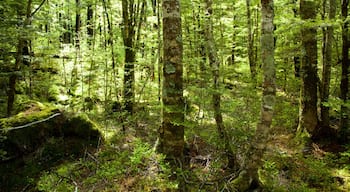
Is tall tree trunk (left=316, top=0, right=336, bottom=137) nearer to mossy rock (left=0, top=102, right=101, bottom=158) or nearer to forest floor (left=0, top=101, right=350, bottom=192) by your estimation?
forest floor (left=0, top=101, right=350, bottom=192)

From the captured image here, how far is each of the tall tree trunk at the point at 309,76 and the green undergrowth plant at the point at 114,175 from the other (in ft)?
16.2

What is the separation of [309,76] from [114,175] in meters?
6.15

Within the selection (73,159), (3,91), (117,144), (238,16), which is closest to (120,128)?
(117,144)

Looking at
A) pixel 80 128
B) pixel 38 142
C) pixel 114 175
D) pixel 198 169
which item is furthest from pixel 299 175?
pixel 38 142

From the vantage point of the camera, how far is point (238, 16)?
50.4ft

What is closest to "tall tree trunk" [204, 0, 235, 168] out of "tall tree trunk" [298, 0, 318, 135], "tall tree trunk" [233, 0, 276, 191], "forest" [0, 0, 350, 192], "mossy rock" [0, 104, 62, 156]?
"forest" [0, 0, 350, 192]

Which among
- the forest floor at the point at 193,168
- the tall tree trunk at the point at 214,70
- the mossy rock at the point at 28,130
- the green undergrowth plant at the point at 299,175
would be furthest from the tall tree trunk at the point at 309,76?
the mossy rock at the point at 28,130

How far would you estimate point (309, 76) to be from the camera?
27.5 feet

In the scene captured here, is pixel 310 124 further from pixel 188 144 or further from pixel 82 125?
pixel 82 125

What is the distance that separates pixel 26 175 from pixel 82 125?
5.98 ft

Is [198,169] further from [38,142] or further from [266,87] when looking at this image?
[38,142]

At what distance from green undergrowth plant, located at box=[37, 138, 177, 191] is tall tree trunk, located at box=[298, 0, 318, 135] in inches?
195

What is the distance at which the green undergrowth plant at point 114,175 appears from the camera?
179 inches

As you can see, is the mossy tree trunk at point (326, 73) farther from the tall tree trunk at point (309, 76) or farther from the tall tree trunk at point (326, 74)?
the tall tree trunk at point (309, 76)
